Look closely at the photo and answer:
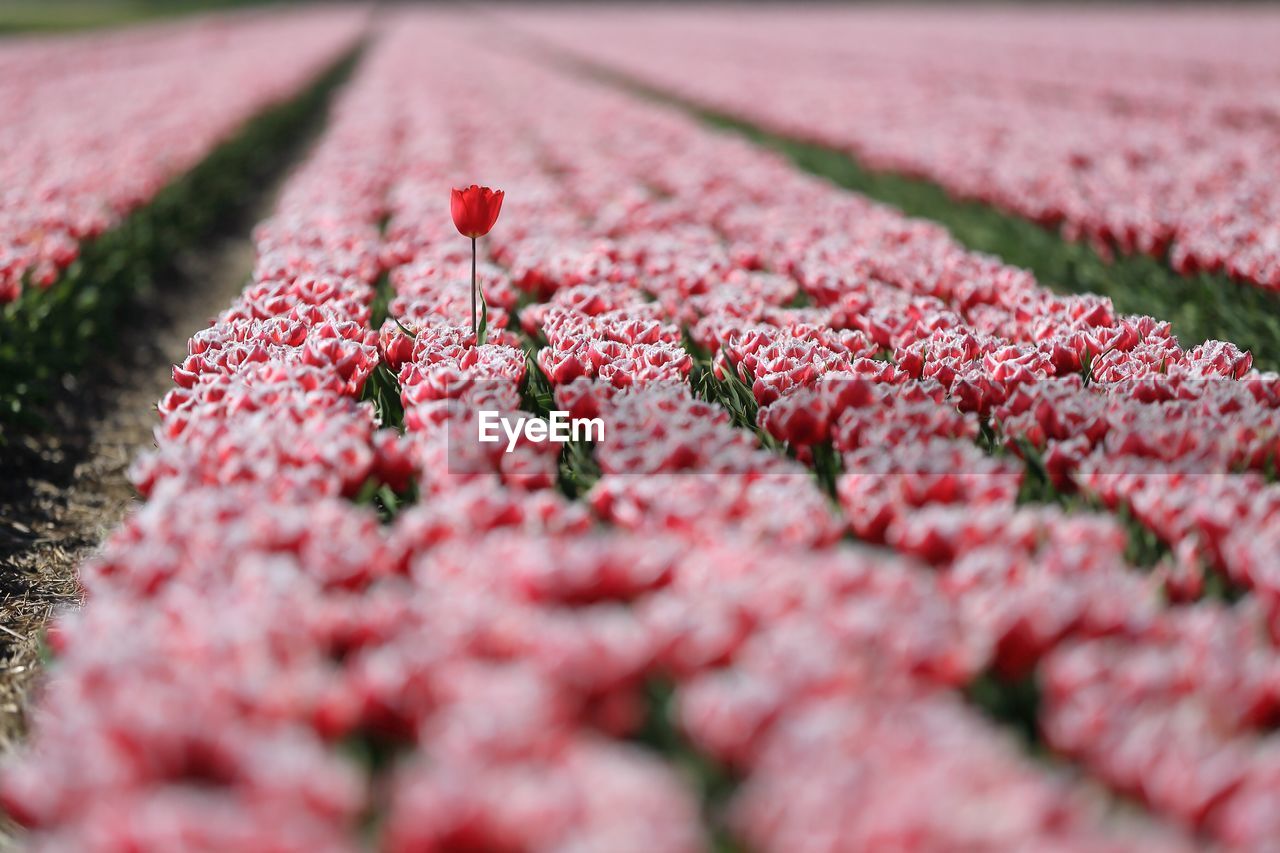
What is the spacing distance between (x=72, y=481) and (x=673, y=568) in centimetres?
322

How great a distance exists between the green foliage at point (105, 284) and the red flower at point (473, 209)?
2.23m

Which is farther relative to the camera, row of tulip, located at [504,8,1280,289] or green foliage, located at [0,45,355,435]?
row of tulip, located at [504,8,1280,289]

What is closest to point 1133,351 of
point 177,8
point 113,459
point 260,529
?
point 260,529

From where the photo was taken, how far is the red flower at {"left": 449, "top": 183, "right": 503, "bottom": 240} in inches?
99.4

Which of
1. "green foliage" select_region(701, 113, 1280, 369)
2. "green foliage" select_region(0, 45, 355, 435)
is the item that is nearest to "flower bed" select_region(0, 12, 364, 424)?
"green foliage" select_region(0, 45, 355, 435)

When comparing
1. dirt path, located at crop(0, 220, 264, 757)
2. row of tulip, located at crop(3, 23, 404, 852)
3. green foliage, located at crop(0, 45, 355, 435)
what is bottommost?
dirt path, located at crop(0, 220, 264, 757)

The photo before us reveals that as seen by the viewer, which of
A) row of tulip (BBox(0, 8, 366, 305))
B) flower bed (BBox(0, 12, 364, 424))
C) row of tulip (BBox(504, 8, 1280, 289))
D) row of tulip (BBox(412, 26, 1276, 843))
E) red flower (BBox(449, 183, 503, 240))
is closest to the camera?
row of tulip (BBox(412, 26, 1276, 843))

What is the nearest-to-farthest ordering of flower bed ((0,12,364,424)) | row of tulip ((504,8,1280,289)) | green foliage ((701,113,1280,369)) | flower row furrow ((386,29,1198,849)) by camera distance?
flower row furrow ((386,29,1198,849)) < green foliage ((701,113,1280,369)) < flower bed ((0,12,364,424)) < row of tulip ((504,8,1280,289))

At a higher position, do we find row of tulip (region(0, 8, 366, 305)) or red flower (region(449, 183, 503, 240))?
red flower (region(449, 183, 503, 240))

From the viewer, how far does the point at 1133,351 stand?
2535 mm

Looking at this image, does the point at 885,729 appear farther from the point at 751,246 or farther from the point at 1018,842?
the point at 751,246

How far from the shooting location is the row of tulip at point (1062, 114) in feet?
15.4

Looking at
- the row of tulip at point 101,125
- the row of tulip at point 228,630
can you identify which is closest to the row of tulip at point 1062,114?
the row of tulip at point 228,630

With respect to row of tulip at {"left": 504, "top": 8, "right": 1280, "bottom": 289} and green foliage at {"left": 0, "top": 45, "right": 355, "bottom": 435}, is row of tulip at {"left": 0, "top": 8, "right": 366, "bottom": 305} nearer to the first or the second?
green foliage at {"left": 0, "top": 45, "right": 355, "bottom": 435}
